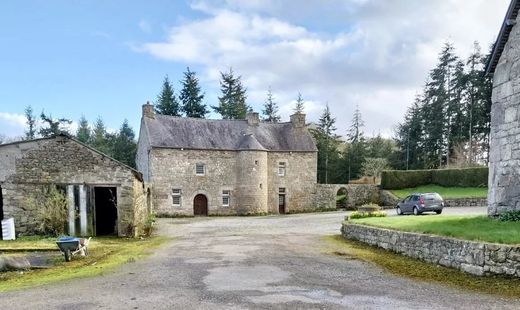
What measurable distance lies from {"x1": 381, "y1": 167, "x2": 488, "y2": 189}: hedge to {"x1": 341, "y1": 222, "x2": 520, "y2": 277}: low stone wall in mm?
24289

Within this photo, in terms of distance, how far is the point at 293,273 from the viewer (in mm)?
9156

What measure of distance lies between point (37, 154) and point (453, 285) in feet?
54.7

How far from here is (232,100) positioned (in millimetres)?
57562

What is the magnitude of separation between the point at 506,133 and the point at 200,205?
2582 cm

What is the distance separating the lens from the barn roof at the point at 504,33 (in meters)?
12.4

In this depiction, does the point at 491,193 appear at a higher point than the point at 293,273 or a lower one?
higher

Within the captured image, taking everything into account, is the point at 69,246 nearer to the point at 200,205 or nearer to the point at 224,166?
the point at 200,205

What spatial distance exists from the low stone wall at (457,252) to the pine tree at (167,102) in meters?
45.2

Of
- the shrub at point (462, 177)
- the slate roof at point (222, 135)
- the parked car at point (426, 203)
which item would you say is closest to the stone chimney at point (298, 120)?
the slate roof at point (222, 135)

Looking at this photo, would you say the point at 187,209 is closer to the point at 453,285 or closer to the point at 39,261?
the point at 39,261

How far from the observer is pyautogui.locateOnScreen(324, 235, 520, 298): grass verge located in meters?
7.47

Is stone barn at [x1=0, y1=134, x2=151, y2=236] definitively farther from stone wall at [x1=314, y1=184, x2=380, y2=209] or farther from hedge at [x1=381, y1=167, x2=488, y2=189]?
hedge at [x1=381, y1=167, x2=488, y2=189]

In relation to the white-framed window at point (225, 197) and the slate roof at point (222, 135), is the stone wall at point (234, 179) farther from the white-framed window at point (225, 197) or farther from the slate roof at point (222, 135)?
the slate roof at point (222, 135)

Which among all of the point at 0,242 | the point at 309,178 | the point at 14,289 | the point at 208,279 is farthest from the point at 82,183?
the point at 309,178
